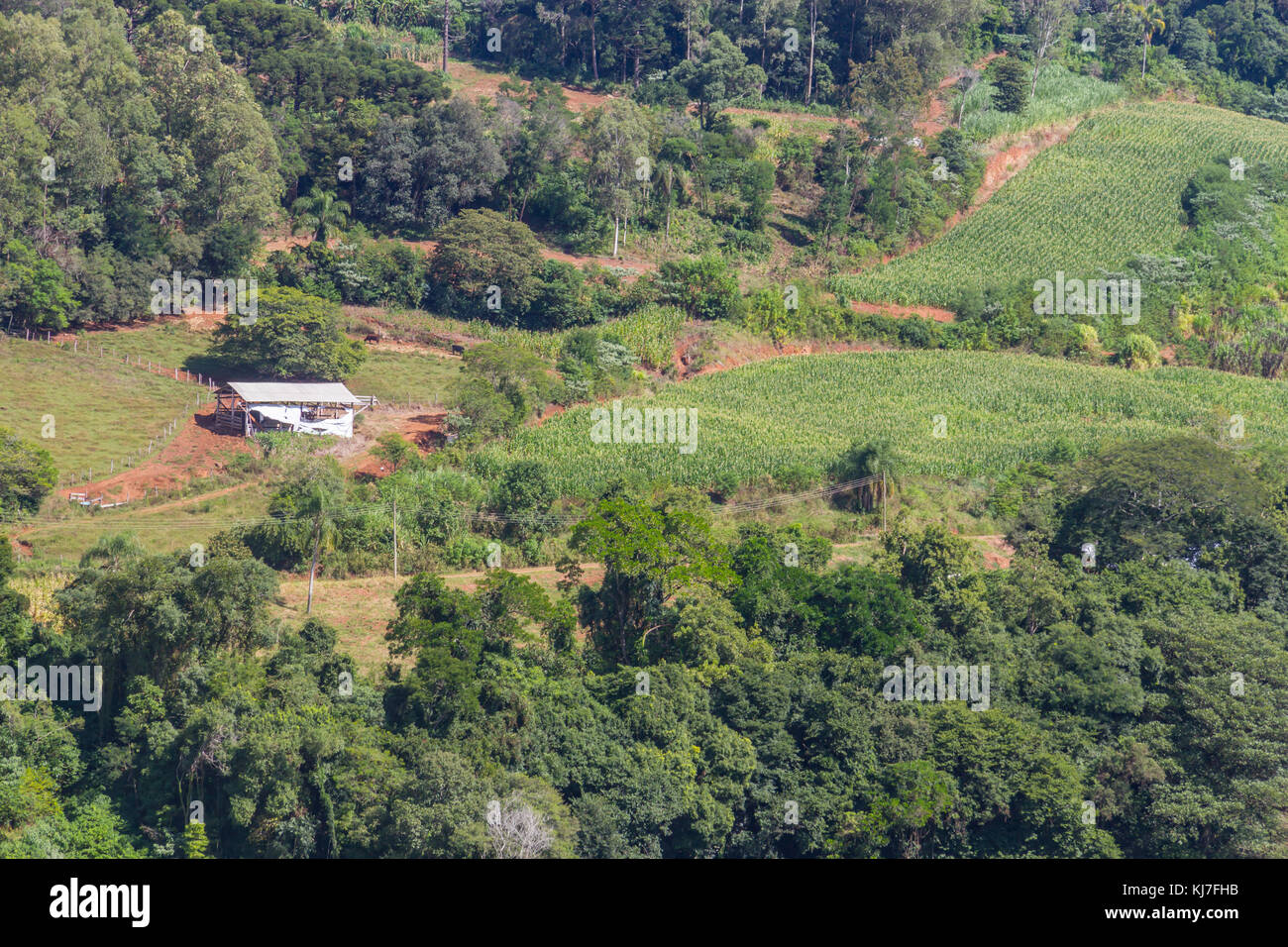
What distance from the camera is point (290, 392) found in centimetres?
6294

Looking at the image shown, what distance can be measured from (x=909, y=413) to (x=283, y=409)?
25.5 meters

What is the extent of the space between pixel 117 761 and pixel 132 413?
817 inches

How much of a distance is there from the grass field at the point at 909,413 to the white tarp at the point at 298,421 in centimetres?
613

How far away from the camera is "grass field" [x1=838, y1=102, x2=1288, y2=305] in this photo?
8381 cm

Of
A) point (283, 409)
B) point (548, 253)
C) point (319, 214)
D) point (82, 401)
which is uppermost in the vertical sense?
point (319, 214)

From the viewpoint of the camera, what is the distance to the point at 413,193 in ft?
261

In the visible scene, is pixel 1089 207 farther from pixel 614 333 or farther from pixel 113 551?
pixel 113 551

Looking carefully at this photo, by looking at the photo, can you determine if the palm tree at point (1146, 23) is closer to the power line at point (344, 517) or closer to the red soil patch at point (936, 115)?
the red soil patch at point (936, 115)

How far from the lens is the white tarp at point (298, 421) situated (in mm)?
61656

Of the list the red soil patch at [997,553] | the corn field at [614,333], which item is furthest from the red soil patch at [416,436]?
the red soil patch at [997,553]

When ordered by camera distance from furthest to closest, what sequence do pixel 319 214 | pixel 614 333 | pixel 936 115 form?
pixel 936 115 → pixel 319 214 → pixel 614 333

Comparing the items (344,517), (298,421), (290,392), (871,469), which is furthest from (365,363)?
(871,469)

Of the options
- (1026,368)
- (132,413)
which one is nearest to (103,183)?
(132,413)

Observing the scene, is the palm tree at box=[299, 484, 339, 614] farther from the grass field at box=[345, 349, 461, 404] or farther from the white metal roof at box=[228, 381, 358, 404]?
the grass field at box=[345, 349, 461, 404]
